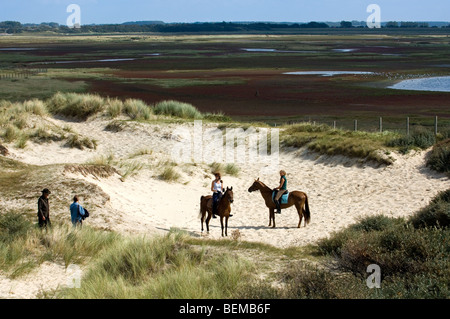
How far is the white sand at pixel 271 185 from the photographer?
666 inches

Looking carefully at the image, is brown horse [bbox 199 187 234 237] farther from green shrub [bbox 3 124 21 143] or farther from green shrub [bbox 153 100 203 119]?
green shrub [bbox 153 100 203 119]

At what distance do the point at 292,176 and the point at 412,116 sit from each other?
1973cm

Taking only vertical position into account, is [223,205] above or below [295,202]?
above

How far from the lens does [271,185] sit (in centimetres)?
2344

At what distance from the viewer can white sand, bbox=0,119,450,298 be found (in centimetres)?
1691

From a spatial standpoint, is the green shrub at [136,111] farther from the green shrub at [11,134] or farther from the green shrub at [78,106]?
the green shrub at [11,134]

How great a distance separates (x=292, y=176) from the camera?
24.1 metres

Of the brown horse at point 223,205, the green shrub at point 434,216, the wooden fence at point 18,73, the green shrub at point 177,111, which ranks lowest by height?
the brown horse at point 223,205

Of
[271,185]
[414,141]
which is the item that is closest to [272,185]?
[271,185]

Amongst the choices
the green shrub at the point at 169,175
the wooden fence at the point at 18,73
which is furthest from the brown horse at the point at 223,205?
the wooden fence at the point at 18,73

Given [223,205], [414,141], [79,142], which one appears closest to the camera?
[223,205]

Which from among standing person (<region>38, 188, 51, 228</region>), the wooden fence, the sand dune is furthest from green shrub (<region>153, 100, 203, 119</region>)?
the wooden fence

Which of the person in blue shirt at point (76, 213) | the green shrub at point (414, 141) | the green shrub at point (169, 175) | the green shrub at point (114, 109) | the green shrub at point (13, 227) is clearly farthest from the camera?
the green shrub at point (114, 109)

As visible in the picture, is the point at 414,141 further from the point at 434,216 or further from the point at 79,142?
the point at 79,142
